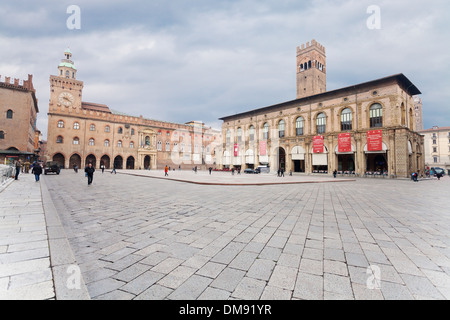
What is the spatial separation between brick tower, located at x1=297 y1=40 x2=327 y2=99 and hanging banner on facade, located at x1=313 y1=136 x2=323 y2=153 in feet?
69.6

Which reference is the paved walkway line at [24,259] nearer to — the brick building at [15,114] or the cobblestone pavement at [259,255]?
the cobblestone pavement at [259,255]

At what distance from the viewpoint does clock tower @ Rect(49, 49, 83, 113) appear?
46.3 m

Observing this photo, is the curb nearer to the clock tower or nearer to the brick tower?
the clock tower

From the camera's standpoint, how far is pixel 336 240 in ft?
11.9

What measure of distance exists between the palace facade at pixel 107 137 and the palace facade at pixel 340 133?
1607 centimetres

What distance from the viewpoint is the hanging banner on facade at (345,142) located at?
1204 inches

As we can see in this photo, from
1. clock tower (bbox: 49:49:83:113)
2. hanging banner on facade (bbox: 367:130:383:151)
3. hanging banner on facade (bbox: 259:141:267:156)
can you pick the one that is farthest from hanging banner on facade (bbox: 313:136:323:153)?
clock tower (bbox: 49:49:83:113)

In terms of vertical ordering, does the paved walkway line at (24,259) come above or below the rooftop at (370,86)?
below

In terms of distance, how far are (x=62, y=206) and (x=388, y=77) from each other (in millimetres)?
36106

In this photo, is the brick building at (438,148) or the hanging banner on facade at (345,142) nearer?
the hanging banner on facade at (345,142)

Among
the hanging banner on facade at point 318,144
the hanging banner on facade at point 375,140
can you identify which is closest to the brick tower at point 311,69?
the hanging banner on facade at point 318,144

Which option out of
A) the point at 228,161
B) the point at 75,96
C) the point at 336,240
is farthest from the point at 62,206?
the point at 75,96

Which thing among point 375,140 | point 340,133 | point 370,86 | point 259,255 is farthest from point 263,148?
point 259,255

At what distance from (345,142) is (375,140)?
372 cm
